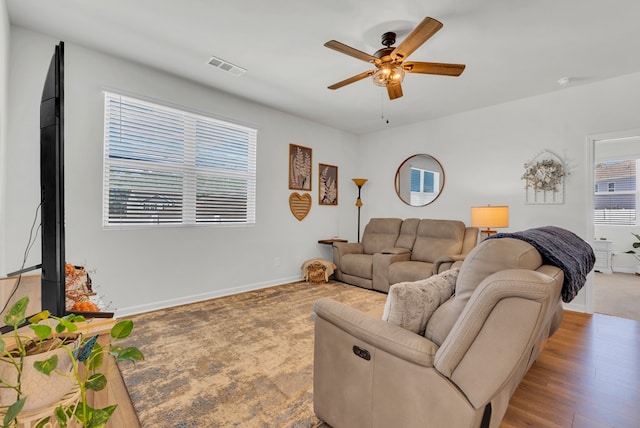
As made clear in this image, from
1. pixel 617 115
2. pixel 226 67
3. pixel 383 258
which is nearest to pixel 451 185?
pixel 383 258

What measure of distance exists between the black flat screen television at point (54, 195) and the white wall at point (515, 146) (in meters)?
4.60

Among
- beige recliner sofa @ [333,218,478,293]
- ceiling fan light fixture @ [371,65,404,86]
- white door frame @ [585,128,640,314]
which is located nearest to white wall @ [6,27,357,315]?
beige recliner sofa @ [333,218,478,293]

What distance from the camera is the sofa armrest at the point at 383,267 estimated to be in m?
4.13

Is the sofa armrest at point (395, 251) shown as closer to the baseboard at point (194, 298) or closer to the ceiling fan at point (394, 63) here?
the baseboard at point (194, 298)

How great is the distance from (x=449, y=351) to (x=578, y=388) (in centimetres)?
164

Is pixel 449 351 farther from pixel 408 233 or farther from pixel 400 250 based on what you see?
pixel 408 233

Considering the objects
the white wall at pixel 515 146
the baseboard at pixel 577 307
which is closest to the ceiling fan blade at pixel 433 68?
the white wall at pixel 515 146

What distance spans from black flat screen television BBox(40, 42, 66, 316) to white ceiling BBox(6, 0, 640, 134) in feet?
5.18

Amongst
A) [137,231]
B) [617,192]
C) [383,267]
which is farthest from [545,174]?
[137,231]

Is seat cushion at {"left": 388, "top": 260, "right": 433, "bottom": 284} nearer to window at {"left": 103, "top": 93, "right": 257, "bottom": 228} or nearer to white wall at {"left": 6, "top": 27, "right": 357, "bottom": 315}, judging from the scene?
white wall at {"left": 6, "top": 27, "right": 357, "bottom": 315}

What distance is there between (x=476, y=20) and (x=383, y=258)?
286cm

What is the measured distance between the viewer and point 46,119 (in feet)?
3.76

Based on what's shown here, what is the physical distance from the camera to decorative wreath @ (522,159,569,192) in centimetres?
369

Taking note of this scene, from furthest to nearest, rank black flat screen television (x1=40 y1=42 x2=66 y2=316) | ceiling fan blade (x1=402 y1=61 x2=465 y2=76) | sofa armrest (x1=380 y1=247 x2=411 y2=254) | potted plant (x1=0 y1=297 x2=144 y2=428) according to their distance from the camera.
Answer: sofa armrest (x1=380 y1=247 x2=411 y2=254), ceiling fan blade (x1=402 y1=61 x2=465 y2=76), black flat screen television (x1=40 y1=42 x2=66 y2=316), potted plant (x1=0 y1=297 x2=144 y2=428)
